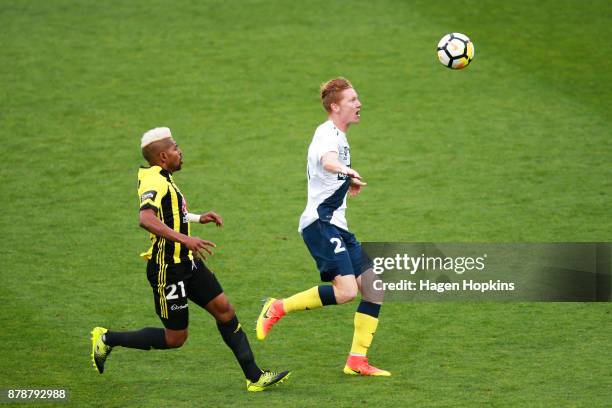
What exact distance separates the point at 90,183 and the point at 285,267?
3.90 metres

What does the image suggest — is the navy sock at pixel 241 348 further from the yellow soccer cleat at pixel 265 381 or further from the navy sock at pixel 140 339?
the navy sock at pixel 140 339

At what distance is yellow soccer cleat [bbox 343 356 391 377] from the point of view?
8.45 metres

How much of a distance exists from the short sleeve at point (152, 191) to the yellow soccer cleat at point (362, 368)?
2.11m

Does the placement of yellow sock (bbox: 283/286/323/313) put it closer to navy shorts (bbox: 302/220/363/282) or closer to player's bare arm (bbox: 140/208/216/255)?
navy shorts (bbox: 302/220/363/282)

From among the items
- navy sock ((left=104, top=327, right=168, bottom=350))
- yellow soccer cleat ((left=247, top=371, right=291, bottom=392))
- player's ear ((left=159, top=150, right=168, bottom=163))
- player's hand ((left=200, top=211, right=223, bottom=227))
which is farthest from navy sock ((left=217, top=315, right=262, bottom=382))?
player's ear ((left=159, top=150, right=168, bottom=163))

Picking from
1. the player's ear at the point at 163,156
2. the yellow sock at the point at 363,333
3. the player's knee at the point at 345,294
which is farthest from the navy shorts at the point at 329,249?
the player's ear at the point at 163,156

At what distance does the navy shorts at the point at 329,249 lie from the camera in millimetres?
8422

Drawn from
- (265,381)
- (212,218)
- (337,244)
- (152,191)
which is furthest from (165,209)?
(265,381)

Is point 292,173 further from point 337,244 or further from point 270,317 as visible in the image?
point 337,244

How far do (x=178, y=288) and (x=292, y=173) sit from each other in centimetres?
653

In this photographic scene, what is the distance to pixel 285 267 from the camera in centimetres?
1140

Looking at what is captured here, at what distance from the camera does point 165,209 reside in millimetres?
7871

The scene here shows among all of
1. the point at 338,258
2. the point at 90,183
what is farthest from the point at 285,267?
the point at 90,183

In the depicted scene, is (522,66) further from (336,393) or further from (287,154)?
(336,393)
